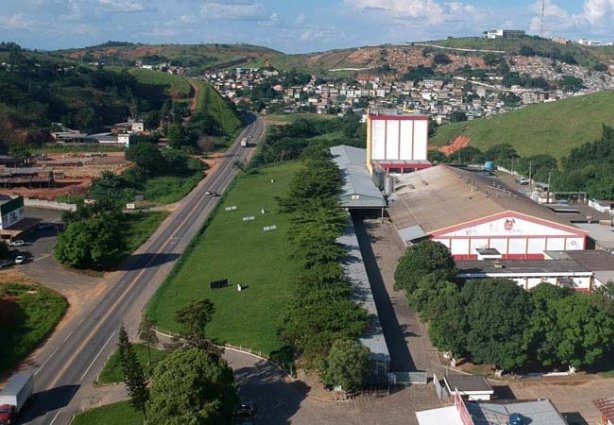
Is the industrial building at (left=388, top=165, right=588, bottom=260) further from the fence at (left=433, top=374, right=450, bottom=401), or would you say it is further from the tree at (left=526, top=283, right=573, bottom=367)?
the fence at (left=433, top=374, right=450, bottom=401)

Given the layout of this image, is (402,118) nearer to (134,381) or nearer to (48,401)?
(134,381)

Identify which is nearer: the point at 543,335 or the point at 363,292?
the point at 543,335

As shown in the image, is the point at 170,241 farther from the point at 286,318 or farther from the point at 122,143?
the point at 122,143

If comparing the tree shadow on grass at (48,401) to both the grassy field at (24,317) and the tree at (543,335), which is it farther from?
the tree at (543,335)

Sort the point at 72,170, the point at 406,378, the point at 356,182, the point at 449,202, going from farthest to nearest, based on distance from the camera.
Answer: the point at 72,170
the point at 356,182
the point at 449,202
the point at 406,378

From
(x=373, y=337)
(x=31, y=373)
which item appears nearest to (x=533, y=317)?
(x=373, y=337)

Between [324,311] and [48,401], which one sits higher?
[324,311]

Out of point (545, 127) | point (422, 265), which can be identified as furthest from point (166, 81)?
point (422, 265)
